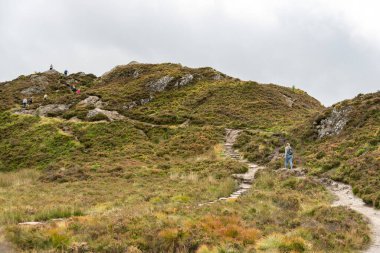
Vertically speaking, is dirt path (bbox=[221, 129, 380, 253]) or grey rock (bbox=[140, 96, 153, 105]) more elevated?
grey rock (bbox=[140, 96, 153, 105])

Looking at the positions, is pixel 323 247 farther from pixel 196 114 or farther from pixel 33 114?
pixel 33 114

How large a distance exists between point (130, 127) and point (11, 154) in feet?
50.7

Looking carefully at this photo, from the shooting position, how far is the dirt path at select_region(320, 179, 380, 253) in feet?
46.0

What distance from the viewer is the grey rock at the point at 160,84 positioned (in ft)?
241

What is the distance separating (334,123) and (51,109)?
1784 inches

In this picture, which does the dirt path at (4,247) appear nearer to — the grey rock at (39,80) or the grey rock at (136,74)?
the grey rock at (136,74)

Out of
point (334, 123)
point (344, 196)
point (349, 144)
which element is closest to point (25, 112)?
point (334, 123)

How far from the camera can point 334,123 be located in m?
37.8

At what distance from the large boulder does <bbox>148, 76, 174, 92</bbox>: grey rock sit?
1725 centimetres

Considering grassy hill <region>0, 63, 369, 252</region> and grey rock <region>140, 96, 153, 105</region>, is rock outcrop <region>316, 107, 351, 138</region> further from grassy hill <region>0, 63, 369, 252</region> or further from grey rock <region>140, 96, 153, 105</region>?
grey rock <region>140, 96, 153, 105</region>

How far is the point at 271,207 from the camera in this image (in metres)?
18.5

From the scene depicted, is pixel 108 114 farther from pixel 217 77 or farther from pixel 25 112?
pixel 217 77

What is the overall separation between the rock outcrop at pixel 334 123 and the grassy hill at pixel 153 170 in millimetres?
4611

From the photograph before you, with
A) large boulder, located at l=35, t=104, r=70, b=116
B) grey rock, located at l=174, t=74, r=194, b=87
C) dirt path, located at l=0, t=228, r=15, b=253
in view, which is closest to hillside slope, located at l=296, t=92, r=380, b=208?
dirt path, located at l=0, t=228, r=15, b=253
